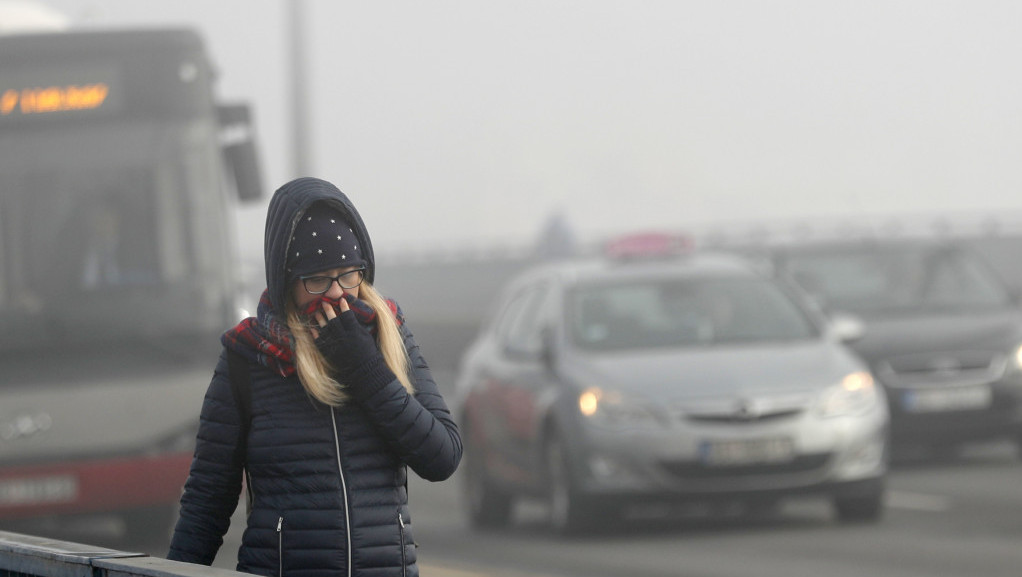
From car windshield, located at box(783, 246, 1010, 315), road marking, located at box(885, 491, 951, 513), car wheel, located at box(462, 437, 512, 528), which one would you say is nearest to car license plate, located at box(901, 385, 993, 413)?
car windshield, located at box(783, 246, 1010, 315)

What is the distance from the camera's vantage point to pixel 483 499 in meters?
13.1

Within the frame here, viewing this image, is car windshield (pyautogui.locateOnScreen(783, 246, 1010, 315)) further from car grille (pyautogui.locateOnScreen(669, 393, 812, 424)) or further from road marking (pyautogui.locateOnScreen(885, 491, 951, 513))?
car grille (pyautogui.locateOnScreen(669, 393, 812, 424))

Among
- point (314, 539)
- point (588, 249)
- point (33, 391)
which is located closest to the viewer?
point (314, 539)

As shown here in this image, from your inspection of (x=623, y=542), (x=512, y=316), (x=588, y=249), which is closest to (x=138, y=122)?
(x=512, y=316)

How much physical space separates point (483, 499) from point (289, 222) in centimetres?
905

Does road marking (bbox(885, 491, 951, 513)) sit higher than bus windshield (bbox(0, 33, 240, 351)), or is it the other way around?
bus windshield (bbox(0, 33, 240, 351))

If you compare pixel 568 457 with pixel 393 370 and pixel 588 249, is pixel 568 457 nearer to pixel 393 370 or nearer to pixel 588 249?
pixel 393 370

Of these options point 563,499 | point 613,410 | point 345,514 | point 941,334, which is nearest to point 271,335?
point 345,514

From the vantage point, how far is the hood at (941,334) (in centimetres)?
1520

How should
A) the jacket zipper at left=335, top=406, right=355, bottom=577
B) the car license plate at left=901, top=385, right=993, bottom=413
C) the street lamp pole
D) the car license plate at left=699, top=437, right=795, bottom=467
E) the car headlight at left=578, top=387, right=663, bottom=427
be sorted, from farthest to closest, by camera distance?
the street lamp pole → the car license plate at left=901, top=385, right=993, bottom=413 → the car headlight at left=578, top=387, right=663, bottom=427 → the car license plate at left=699, top=437, right=795, bottom=467 → the jacket zipper at left=335, top=406, right=355, bottom=577

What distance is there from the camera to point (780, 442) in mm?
11266

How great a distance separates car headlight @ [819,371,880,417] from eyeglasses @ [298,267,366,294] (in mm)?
7616

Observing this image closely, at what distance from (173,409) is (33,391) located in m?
0.82

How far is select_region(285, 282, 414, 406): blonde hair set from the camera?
13.3ft
